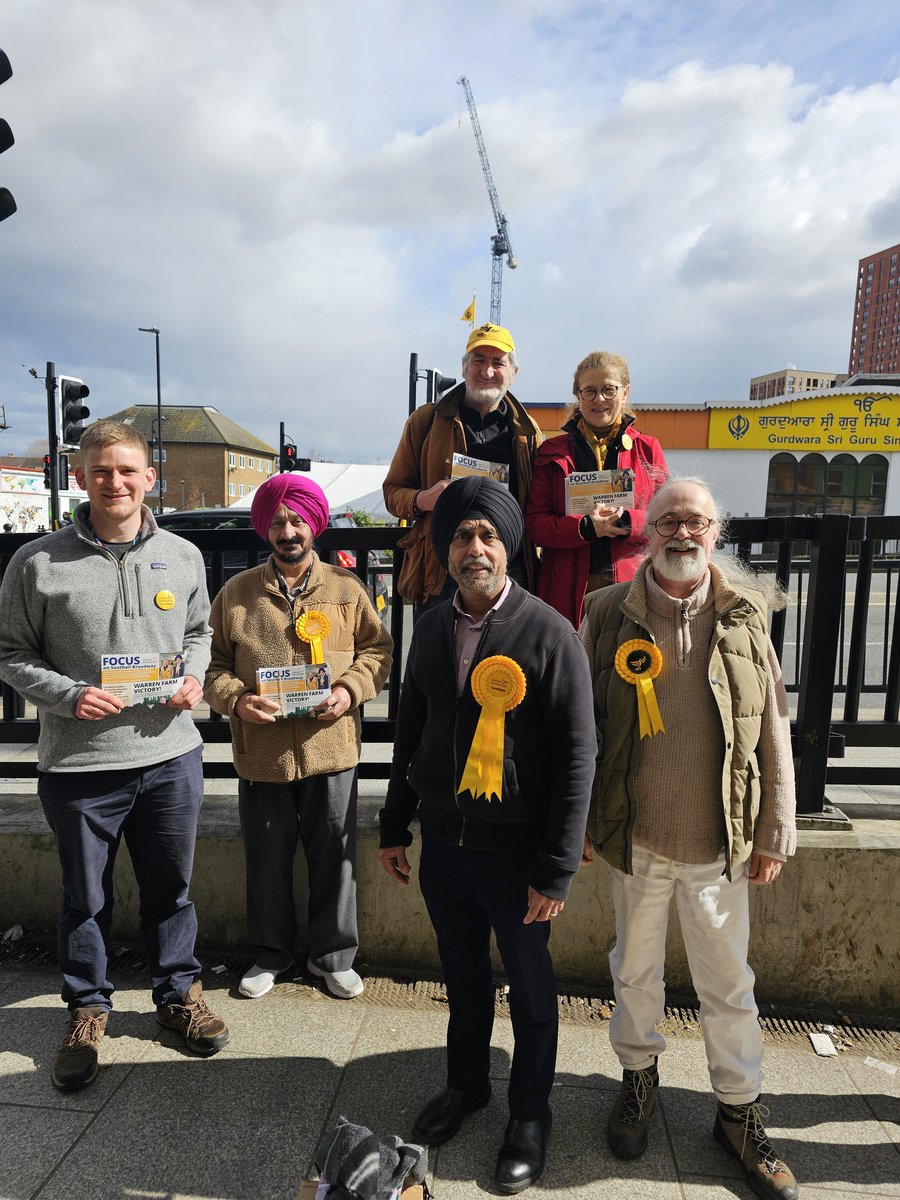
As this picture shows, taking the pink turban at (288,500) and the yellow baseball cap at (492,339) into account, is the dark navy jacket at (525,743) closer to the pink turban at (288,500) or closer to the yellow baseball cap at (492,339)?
the pink turban at (288,500)

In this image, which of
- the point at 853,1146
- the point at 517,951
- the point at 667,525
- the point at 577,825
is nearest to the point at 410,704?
the point at 577,825

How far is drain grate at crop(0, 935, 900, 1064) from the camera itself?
2936 mm

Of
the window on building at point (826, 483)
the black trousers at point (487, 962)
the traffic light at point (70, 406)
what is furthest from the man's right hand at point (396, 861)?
the window on building at point (826, 483)

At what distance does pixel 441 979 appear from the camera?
329 cm

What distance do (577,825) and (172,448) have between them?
3514 inches

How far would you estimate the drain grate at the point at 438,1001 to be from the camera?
2.94 metres

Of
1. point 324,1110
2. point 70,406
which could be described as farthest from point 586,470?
point 70,406

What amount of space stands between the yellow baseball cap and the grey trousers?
1.88m

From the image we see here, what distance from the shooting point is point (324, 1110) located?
8.19 ft

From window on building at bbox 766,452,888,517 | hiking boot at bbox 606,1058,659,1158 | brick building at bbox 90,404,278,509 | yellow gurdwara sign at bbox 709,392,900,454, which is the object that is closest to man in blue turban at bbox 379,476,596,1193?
hiking boot at bbox 606,1058,659,1158

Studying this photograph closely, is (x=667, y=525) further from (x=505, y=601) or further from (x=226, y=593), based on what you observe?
(x=226, y=593)

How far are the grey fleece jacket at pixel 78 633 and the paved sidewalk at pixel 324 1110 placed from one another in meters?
1.12

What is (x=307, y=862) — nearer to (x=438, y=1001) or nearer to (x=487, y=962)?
(x=438, y=1001)

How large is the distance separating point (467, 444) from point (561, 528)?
59 cm
